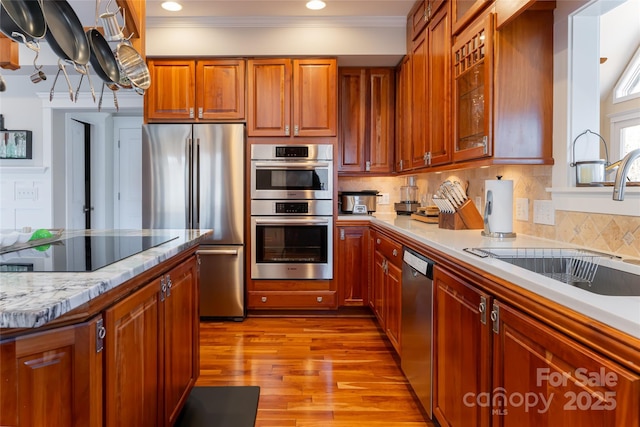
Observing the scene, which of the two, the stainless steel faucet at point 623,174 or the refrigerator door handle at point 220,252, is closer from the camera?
the stainless steel faucet at point 623,174

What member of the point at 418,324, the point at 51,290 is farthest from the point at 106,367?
the point at 418,324

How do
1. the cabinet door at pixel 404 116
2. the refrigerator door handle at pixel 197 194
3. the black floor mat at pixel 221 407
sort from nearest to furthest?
the black floor mat at pixel 221 407
the cabinet door at pixel 404 116
the refrigerator door handle at pixel 197 194

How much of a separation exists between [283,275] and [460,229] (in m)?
1.69

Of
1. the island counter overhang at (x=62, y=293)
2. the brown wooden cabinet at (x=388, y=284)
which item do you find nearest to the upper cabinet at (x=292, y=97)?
the brown wooden cabinet at (x=388, y=284)

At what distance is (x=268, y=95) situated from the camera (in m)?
3.46

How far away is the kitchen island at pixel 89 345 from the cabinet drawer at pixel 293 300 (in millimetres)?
1874

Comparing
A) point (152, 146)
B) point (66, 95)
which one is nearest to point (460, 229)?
point (152, 146)

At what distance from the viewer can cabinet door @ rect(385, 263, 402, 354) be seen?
2.45 metres

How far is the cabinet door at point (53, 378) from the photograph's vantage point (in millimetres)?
850

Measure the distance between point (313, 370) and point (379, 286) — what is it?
2.85ft

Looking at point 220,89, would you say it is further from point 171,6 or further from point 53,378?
point 53,378

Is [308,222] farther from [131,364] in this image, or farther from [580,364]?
[580,364]

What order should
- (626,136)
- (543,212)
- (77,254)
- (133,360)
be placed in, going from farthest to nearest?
1. (543,212)
2. (626,136)
3. (77,254)
4. (133,360)

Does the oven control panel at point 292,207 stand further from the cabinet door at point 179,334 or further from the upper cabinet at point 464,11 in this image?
the upper cabinet at point 464,11
